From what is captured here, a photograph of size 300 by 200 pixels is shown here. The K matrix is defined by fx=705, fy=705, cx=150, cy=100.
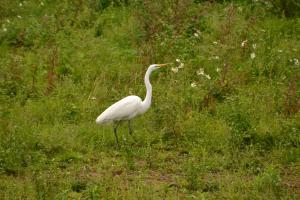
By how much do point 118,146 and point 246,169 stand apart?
5.89 ft

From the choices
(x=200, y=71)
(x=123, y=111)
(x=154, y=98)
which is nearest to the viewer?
(x=123, y=111)

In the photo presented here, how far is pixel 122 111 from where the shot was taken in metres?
9.37

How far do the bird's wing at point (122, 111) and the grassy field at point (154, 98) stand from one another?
0.27 metres

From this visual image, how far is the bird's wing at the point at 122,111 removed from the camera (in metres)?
9.31

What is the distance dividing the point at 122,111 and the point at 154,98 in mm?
1160

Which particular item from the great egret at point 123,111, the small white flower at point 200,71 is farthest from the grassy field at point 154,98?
the great egret at point 123,111

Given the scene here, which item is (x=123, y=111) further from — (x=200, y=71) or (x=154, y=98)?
(x=200, y=71)

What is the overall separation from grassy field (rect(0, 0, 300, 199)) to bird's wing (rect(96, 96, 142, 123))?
0.27m

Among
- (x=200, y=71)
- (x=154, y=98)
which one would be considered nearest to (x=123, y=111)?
(x=154, y=98)

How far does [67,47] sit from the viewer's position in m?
12.3

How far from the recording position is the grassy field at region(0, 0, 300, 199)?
26.2 feet

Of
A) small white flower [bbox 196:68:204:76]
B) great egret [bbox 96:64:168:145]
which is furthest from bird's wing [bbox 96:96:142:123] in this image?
small white flower [bbox 196:68:204:76]

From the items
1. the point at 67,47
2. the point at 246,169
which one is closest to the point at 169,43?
the point at 67,47

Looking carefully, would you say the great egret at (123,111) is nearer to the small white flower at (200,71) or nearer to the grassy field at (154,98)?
the grassy field at (154,98)
